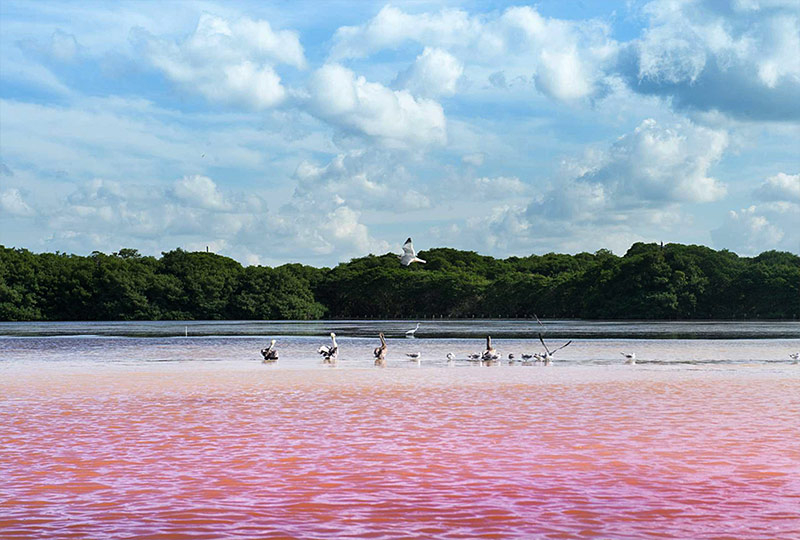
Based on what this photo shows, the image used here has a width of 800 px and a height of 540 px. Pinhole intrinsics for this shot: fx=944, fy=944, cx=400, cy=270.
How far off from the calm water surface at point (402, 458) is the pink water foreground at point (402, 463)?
4cm

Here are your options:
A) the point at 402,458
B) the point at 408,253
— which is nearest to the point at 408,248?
the point at 408,253

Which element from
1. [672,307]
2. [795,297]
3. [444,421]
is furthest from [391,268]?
[444,421]

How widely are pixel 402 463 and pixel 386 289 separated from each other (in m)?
134

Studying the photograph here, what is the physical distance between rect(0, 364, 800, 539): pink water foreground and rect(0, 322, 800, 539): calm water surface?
4 cm

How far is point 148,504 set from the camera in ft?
31.6

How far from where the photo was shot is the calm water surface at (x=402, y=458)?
29.2ft

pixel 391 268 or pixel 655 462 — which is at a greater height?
pixel 391 268

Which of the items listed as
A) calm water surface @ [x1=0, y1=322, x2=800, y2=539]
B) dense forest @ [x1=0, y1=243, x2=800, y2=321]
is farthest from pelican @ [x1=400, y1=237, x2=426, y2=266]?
→ dense forest @ [x1=0, y1=243, x2=800, y2=321]

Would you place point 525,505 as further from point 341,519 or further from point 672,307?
point 672,307

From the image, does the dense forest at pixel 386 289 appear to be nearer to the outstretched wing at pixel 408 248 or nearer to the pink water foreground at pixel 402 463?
the outstretched wing at pixel 408 248

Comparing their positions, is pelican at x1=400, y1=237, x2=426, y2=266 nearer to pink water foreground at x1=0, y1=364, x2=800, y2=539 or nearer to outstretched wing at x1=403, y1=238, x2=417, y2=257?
outstretched wing at x1=403, y1=238, x2=417, y2=257

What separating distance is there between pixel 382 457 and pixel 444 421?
142 inches

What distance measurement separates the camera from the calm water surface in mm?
8914

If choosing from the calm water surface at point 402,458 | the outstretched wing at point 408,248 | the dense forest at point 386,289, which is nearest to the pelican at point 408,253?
the outstretched wing at point 408,248
